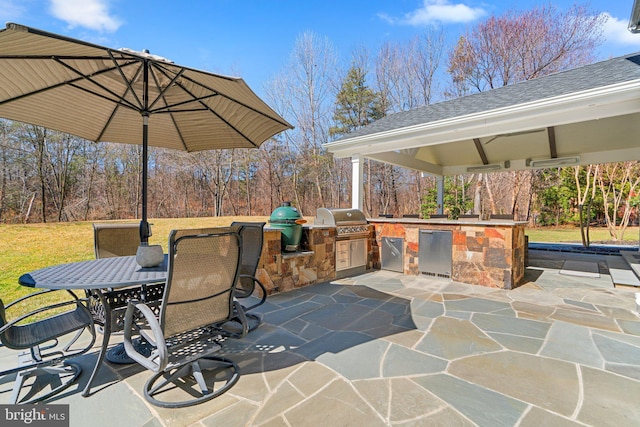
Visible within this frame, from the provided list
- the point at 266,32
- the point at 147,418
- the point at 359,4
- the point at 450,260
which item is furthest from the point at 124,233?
the point at 359,4

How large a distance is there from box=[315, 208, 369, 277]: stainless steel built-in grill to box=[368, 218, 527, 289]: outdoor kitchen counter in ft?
2.75

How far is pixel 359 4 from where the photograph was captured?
35.6ft

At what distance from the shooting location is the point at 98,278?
200cm

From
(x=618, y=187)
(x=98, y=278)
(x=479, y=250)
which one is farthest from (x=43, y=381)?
(x=618, y=187)

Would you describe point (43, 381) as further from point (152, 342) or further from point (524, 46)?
point (524, 46)

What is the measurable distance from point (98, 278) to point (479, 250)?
495 centimetres

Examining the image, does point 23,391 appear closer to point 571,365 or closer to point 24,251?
point 571,365

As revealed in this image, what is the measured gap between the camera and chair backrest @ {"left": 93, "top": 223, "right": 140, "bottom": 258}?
10.7 feet

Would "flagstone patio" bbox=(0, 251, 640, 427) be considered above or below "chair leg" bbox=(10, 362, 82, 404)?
below

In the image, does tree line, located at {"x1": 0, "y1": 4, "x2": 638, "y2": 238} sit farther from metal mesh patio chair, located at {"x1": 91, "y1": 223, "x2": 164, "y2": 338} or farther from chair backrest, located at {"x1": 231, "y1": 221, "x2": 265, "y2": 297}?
metal mesh patio chair, located at {"x1": 91, "y1": 223, "x2": 164, "y2": 338}

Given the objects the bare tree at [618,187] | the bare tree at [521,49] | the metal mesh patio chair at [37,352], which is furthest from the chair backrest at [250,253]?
the bare tree at [618,187]

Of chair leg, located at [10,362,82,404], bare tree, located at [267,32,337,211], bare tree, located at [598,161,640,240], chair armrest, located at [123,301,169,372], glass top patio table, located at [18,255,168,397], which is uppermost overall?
bare tree, located at [267,32,337,211]

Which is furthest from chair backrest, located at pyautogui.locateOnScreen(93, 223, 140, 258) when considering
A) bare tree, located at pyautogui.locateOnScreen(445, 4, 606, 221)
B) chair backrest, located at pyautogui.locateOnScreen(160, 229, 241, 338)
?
bare tree, located at pyautogui.locateOnScreen(445, 4, 606, 221)

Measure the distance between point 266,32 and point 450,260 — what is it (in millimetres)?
9697
